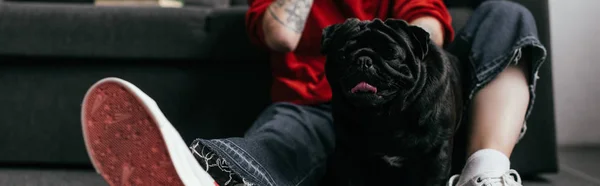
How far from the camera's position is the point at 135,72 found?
4.54 ft

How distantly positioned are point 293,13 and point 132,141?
0.39 metres

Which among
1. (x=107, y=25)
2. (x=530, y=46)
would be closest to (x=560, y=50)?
(x=530, y=46)

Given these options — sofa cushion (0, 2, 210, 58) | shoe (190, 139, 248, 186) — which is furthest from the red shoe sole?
sofa cushion (0, 2, 210, 58)

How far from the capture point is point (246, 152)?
0.88m

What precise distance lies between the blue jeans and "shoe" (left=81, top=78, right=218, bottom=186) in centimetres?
12

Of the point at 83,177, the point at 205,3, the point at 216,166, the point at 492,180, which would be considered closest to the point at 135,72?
the point at 83,177

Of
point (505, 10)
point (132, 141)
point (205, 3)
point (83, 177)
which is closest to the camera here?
point (132, 141)

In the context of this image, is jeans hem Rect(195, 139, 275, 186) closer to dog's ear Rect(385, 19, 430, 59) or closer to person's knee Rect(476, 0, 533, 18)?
dog's ear Rect(385, 19, 430, 59)

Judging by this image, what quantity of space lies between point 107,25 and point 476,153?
2.75ft

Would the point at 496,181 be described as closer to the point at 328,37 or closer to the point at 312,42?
the point at 328,37

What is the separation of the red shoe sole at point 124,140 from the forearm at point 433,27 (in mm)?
467

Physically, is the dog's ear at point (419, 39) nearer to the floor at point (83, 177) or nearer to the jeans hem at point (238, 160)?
the jeans hem at point (238, 160)

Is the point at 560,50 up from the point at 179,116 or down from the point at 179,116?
down

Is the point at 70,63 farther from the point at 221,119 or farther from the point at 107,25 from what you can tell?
the point at 221,119
